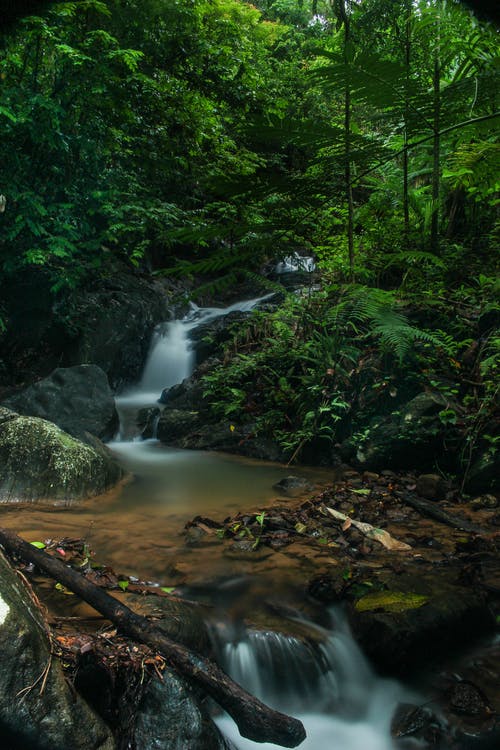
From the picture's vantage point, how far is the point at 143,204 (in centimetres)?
990

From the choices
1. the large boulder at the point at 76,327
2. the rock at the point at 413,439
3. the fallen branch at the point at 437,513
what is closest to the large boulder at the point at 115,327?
the large boulder at the point at 76,327

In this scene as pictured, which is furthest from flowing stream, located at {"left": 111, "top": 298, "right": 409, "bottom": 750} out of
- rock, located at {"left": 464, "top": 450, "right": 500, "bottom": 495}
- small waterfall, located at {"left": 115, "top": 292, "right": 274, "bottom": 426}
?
small waterfall, located at {"left": 115, "top": 292, "right": 274, "bottom": 426}

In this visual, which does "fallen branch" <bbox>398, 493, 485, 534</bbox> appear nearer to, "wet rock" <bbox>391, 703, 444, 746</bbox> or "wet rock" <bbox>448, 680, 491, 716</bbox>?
"wet rock" <bbox>448, 680, 491, 716</bbox>

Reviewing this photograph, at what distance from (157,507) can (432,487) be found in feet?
9.24

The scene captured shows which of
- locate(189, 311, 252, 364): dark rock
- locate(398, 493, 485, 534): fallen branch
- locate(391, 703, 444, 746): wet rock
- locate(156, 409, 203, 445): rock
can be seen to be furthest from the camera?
locate(189, 311, 252, 364): dark rock

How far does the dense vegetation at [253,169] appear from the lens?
5480 millimetres

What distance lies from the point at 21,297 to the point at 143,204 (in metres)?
3.02

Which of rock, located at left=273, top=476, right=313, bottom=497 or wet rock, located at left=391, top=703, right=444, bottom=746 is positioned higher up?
rock, located at left=273, top=476, right=313, bottom=497

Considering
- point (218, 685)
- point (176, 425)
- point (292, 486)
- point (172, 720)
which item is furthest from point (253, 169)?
point (176, 425)

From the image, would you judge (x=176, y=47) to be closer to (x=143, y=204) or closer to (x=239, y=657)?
(x=143, y=204)

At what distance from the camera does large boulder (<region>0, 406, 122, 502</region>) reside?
479cm

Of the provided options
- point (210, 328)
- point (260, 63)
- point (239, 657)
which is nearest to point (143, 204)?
point (210, 328)

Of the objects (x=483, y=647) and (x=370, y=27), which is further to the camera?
(x=370, y=27)

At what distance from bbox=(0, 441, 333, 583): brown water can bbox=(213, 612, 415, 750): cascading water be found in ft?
2.55
